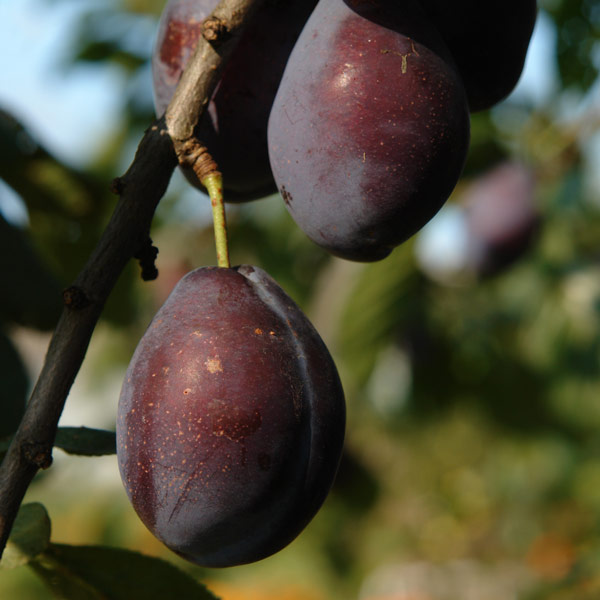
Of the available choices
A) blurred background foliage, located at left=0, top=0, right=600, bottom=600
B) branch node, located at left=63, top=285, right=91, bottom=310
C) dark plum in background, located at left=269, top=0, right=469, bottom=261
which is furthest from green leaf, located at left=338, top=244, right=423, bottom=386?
branch node, located at left=63, top=285, right=91, bottom=310

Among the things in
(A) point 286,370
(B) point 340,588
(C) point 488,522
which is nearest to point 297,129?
(A) point 286,370

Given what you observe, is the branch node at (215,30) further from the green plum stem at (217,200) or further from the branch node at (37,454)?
the branch node at (37,454)

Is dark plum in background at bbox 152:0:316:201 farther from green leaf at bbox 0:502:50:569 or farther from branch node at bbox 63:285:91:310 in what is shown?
green leaf at bbox 0:502:50:569

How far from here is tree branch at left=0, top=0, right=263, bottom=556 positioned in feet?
2.06

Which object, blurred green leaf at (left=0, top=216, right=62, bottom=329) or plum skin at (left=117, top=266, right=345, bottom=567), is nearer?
plum skin at (left=117, top=266, right=345, bottom=567)

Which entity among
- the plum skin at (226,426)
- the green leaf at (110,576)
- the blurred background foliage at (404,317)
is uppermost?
the plum skin at (226,426)

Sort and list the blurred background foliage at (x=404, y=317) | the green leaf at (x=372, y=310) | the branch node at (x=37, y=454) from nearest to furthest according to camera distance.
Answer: the branch node at (x=37, y=454), the blurred background foliage at (x=404, y=317), the green leaf at (x=372, y=310)

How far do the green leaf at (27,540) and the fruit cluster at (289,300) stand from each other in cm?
18

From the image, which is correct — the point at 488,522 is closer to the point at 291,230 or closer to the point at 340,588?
the point at 340,588

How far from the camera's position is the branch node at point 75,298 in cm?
65

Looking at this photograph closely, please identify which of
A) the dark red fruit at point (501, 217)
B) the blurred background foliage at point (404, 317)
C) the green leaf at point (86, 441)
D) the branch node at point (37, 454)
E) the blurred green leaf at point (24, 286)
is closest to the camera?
the branch node at point (37, 454)

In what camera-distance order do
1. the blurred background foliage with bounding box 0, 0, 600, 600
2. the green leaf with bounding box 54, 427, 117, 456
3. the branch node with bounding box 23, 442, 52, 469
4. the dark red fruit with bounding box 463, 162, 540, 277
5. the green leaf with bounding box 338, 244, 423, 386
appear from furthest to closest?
the dark red fruit with bounding box 463, 162, 540, 277, the green leaf with bounding box 338, 244, 423, 386, the blurred background foliage with bounding box 0, 0, 600, 600, the green leaf with bounding box 54, 427, 117, 456, the branch node with bounding box 23, 442, 52, 469

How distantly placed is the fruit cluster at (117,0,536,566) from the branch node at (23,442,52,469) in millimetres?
69

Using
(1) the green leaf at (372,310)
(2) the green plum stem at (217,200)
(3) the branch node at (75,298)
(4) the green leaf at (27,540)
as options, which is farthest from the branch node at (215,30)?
(1) the green leaf at (372,310)
